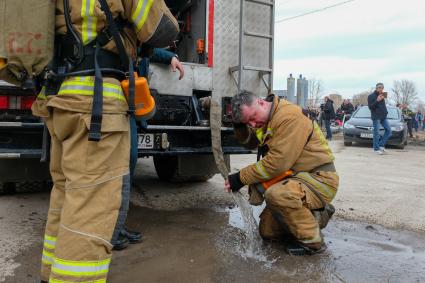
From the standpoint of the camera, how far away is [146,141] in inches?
149

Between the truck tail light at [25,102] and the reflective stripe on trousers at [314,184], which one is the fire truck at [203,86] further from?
the reflective stripe on trousers at [314,184]

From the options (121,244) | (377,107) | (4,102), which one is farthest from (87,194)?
(377,107)

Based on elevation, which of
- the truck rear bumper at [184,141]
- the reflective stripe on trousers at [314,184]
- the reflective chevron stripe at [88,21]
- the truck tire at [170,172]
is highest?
the reflective chevron stripe at [88,21]

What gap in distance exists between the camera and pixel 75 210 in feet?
6.58

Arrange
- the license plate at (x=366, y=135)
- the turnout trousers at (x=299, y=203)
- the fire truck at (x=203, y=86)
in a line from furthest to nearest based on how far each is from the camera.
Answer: the license plate at (x=366, y=135) → the fire truck at (x=203, y=86) → the turnout trousers at (x=299, y=203)

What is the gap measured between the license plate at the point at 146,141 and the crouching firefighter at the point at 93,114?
5.10ft

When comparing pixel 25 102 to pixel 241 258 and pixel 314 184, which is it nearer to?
pixel 241 258

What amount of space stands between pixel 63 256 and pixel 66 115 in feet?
2.09

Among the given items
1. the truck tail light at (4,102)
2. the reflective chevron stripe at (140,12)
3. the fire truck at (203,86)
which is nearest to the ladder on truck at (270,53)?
the fire truck at (203,86)

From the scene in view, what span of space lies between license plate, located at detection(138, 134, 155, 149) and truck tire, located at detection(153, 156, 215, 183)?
173cm

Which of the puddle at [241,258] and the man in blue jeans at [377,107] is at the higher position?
the man in blue jeans at [377,107]

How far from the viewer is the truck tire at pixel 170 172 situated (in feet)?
18.5

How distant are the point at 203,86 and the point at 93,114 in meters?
2.51

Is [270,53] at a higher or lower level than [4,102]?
higher
